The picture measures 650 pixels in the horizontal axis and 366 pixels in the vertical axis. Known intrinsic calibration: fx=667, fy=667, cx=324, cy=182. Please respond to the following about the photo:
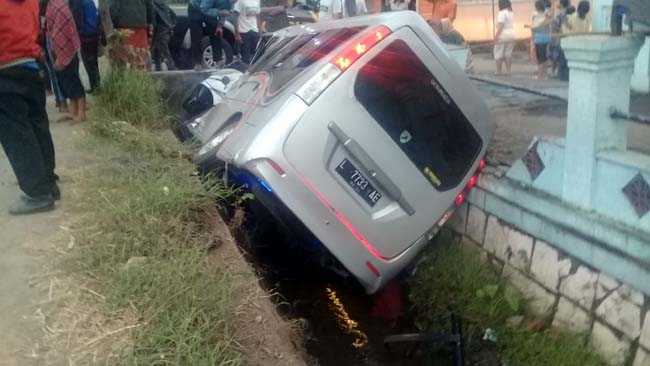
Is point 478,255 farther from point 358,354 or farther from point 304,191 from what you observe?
point 304,191

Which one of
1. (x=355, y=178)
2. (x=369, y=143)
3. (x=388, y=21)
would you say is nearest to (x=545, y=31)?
(x=388, y=21)

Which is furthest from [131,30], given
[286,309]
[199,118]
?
[286,309]

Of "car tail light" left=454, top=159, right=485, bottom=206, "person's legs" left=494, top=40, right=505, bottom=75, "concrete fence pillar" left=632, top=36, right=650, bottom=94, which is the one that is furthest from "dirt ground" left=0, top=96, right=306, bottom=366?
"person's legs" left=494, top=40, right=505, bottom=75

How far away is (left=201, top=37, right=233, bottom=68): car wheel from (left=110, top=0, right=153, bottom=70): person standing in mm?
2737

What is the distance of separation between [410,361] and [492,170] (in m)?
1.60

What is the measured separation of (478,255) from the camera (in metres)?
5.38

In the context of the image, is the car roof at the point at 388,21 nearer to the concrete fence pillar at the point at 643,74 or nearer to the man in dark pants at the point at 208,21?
the concrete fence pillar at the point at 643,74

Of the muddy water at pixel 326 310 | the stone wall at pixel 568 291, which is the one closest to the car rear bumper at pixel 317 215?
the muddy water at pixel 326 310

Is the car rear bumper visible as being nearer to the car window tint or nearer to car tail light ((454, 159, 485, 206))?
car tail light ((454, 159, 485, 206))

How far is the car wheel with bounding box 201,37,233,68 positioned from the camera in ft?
37.9

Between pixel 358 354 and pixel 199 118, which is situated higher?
pixel 199 118

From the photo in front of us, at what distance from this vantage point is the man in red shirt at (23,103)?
4.42 meters

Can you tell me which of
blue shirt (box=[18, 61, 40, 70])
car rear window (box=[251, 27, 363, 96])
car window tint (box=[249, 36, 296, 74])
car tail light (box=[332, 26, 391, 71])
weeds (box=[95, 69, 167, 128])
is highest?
blue shirt (box=[18, 61, 40, 70])

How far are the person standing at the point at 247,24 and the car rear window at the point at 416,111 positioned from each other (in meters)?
6.36
